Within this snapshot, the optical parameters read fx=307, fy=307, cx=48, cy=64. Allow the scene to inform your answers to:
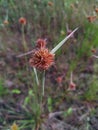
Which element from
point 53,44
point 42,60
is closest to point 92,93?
point 53,44

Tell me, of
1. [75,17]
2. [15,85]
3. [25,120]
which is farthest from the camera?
[75,17]

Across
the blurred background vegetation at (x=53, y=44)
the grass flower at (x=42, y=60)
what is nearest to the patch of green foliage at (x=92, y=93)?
the blurred background vegetation at (x=53, y=44)

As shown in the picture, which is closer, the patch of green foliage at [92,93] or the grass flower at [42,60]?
the grass flower at [42,60]

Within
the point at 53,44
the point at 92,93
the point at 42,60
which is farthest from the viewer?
the point at 53,44

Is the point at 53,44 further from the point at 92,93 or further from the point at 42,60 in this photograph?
the point at 42,60

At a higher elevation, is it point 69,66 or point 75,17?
point 75,17

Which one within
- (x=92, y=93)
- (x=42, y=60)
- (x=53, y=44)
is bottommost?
(x=92, y=93)

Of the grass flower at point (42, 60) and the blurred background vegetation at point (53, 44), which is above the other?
the grass flower at point (42, 60)

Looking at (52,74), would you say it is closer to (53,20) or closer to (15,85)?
(15,85)

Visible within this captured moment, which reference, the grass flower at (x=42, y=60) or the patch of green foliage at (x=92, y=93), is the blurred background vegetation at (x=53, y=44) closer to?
the patch of green foliage at (x=92, y=93)

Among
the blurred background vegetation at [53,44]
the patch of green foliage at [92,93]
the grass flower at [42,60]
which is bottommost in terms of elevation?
the patch of green foliage at [92,93]

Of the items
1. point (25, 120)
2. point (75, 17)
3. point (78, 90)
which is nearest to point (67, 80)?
point (78, 90)
